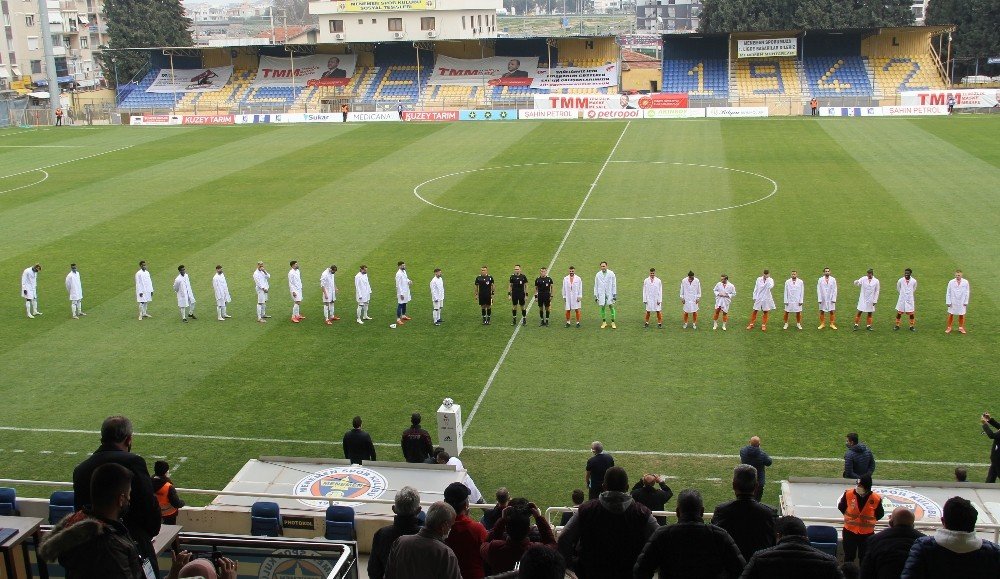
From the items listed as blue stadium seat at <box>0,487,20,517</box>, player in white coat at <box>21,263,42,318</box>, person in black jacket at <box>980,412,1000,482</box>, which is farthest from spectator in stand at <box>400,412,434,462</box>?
player in white coat at <box>21,263,42,318</box>

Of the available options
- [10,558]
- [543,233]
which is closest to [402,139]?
[543,233]

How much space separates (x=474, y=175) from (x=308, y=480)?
29285mm

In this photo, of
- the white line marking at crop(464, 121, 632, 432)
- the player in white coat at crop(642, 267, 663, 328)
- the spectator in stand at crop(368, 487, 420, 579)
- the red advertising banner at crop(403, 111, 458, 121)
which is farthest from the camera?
the red advertising banner at crop(403, 111, 458, 121)

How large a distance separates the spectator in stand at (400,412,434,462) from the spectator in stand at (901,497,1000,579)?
8.96 m

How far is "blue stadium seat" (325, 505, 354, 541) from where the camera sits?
38.1ft

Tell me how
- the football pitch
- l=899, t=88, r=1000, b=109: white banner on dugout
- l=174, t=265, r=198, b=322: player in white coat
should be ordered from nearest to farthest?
the football pitch
l=174, t=265, r=198, b=322: player in white coat
l=899, t=88, r=1000, b=109: white banner on dugout

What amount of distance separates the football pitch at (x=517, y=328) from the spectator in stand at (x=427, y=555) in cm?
789

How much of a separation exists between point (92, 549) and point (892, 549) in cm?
543

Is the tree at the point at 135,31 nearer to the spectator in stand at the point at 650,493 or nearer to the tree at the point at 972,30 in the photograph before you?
the tree at the point at 972,30

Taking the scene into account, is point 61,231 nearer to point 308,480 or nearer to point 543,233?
point 543,233

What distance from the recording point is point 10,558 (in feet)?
22.8

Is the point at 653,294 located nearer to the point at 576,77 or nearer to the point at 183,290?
the point at 183,290

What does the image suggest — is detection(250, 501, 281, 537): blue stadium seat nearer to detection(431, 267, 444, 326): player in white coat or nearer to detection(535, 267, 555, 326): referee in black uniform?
detection(431, 267, 444, 326): player in white coat

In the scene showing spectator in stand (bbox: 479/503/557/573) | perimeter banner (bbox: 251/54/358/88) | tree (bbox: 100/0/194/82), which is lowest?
spectator in stand (bbox: 479/503/557/573)
